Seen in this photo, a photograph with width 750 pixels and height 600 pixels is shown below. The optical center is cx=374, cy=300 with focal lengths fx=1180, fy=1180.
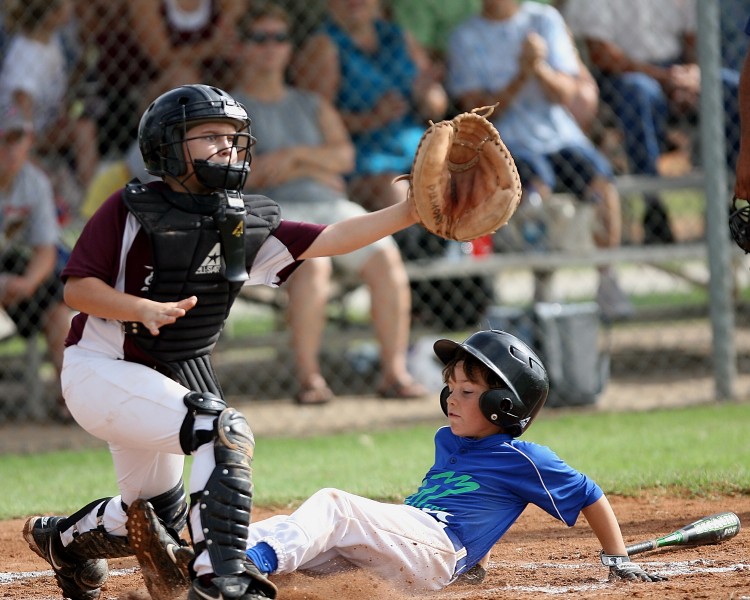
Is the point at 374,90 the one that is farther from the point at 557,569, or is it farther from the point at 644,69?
the point at 557,569

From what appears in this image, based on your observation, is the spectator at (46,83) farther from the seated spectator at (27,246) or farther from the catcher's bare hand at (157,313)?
the catcher's bare hand at (157,313)

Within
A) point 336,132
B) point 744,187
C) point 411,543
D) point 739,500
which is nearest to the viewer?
point 411,543

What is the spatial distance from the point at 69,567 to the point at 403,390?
13.0 ft

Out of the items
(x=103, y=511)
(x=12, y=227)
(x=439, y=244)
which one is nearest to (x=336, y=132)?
(x=439, y=244)

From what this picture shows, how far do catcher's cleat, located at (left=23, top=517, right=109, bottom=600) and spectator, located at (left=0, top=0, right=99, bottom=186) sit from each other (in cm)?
441

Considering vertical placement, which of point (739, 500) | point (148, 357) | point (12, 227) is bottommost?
point (739, 500)

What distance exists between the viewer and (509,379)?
11.3 feet

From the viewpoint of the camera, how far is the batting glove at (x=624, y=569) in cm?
342

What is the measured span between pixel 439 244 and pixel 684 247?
1.73m

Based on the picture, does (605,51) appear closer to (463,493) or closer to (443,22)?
(443,22)

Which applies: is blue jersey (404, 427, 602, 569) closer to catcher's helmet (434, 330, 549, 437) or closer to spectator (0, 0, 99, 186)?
catcher's helmet (434, 330, 549, 437)

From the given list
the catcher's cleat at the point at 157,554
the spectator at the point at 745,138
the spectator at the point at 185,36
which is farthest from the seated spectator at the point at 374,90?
the catcher's cleat at the point at 157,554

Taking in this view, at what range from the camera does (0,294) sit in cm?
703

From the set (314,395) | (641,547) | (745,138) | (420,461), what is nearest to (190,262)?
(641,547)
